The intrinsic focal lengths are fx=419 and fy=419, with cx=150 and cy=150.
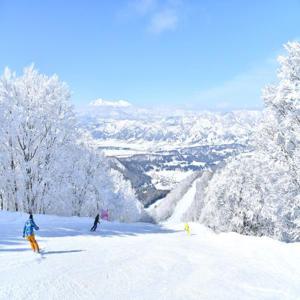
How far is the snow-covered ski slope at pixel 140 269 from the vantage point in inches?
576

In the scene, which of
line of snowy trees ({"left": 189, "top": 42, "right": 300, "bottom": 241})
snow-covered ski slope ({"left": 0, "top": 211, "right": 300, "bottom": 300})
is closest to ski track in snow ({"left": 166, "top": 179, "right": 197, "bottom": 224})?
line of snowy trees ({"left": 189, "top": 42, "right": 300, "bottom": 241})

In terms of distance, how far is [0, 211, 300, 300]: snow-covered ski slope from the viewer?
576 inches

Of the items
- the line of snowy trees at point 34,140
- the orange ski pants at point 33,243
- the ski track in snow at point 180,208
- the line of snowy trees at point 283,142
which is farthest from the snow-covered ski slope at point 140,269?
the ski track in snow at point 180,208

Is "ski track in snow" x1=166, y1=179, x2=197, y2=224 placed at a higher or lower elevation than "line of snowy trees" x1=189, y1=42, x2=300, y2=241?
lower

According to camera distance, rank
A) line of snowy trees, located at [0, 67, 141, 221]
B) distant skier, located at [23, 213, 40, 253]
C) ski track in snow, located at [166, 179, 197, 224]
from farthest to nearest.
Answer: ski track in snow, located at [166, 179, 197, 224]
line of snowy trees, located at [0, 67, 141, 221]
distant skier, located at [23, 213, 40, 253]

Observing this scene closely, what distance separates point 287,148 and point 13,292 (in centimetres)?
1840

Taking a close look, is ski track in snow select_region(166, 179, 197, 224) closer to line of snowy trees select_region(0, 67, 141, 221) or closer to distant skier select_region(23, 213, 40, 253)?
line of snowy trees select_region(0, 67, 141, 221)

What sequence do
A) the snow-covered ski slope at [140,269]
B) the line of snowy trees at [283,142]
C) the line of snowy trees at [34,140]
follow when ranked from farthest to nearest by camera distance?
1. the line of snowy trees at [34,140]
2. the line of snowy trees at [283,142]
3. the snow-covered ski slope at [140,269]

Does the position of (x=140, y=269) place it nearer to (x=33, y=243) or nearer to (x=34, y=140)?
(x=33, y=243)

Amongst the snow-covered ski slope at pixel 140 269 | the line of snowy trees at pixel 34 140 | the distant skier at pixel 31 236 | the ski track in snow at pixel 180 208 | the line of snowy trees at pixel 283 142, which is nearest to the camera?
the snow-covered ski slope at pixel 140 269

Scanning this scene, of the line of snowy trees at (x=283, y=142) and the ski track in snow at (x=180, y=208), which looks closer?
the line of snowy trees at (x=283, y=142)

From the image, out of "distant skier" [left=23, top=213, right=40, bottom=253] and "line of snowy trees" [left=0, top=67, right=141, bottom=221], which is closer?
"distant skier" [left=23, top=213, right=40, bottom=253]

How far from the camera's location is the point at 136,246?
2577cm

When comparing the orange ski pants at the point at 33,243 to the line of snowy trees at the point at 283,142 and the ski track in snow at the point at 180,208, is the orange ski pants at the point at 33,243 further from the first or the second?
the ski track in snow at the point at 180,208
